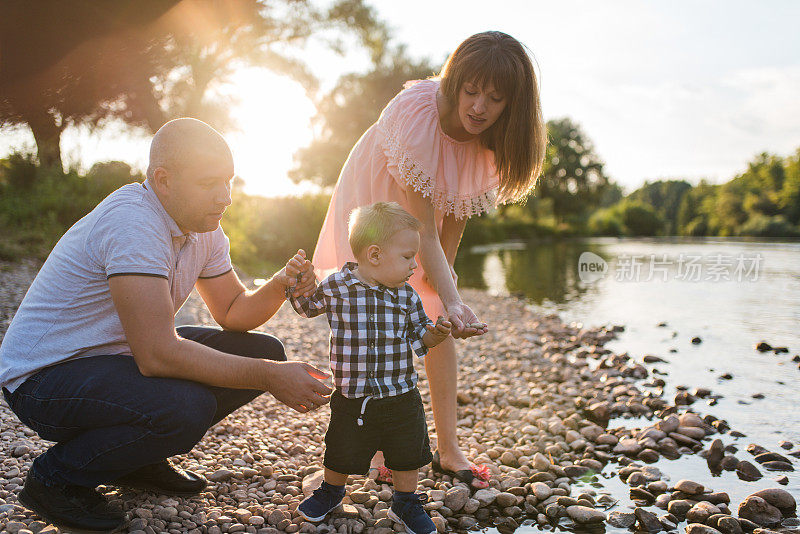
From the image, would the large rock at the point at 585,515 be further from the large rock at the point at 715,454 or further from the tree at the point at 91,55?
the tree at the point at 91,55

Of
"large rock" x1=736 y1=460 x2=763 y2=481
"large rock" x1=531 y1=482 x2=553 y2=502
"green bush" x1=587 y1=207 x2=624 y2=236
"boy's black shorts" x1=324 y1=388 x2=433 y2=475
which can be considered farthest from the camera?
"green bush" x1=587 y1=207 x2=624 y2=236

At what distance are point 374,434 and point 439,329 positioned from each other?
0.47 metres

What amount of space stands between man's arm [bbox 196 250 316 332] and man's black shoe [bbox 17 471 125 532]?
78 centimetres

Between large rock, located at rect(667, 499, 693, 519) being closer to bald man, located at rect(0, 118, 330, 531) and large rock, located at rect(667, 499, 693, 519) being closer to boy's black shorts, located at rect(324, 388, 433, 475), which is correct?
boy's black shorts, located at rect(324, 388, 433, 475)

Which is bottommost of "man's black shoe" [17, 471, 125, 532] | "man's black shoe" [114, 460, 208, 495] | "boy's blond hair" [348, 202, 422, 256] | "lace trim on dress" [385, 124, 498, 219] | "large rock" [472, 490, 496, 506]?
"large rock" [472, 490, 496, 506]

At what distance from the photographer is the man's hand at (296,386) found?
201cm

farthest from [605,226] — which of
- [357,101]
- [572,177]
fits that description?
[357,101]

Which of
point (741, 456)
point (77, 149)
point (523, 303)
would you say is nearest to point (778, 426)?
point (741, 456)

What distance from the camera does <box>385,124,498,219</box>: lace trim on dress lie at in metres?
2.53

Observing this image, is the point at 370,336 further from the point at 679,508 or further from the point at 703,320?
the point at 703,320

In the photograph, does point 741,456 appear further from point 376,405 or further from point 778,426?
point 376,405

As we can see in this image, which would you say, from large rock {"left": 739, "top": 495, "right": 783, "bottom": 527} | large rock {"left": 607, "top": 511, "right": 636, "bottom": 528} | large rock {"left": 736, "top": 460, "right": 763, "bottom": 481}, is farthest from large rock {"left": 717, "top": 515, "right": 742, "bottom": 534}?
large rock {"left": 736, "top": 460, "right": 763, "bottom": 481}

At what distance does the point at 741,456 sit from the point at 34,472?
10.9 feet

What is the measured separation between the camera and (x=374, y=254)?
212 centimetres
